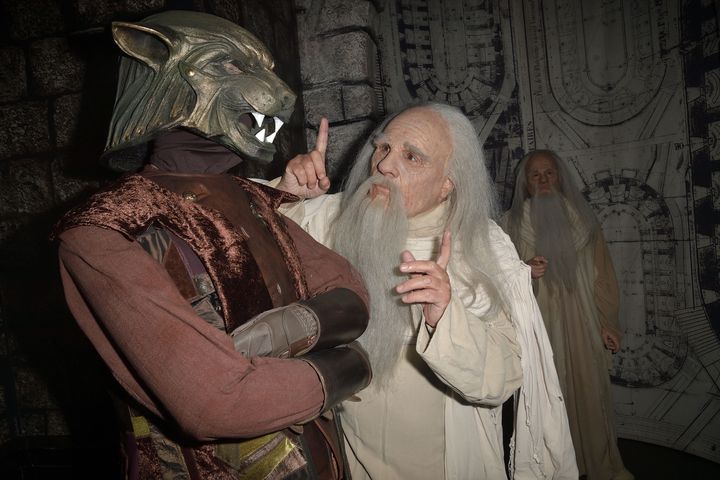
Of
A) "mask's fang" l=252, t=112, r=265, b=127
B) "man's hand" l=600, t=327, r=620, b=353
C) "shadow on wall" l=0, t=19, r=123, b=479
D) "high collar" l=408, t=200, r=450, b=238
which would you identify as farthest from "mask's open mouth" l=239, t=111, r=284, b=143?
"man's hand" l=600, t=327, r=620, b=353

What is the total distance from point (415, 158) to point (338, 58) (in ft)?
5.89

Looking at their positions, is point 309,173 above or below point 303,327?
above

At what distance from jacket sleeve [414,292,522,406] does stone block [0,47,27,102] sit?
2.59 metres

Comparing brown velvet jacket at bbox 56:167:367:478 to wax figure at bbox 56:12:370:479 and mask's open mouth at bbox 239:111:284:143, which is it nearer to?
wax figure at bbox 56:12:370:479

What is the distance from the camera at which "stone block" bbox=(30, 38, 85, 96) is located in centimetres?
237

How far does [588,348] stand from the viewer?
342cm

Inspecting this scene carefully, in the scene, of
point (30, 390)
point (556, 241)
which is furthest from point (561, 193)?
point (30, 390)

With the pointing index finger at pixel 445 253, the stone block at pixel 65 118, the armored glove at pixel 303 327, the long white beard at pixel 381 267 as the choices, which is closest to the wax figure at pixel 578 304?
the long white beard at pixel 381 267

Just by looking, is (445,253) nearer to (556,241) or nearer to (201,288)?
(201,288)

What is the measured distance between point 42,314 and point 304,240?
2029 mm

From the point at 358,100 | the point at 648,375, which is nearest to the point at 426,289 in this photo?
the point at 358,100

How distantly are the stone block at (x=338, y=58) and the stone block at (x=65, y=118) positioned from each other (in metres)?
1.57

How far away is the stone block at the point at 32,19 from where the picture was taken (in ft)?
7.65

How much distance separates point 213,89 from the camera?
972 mm
